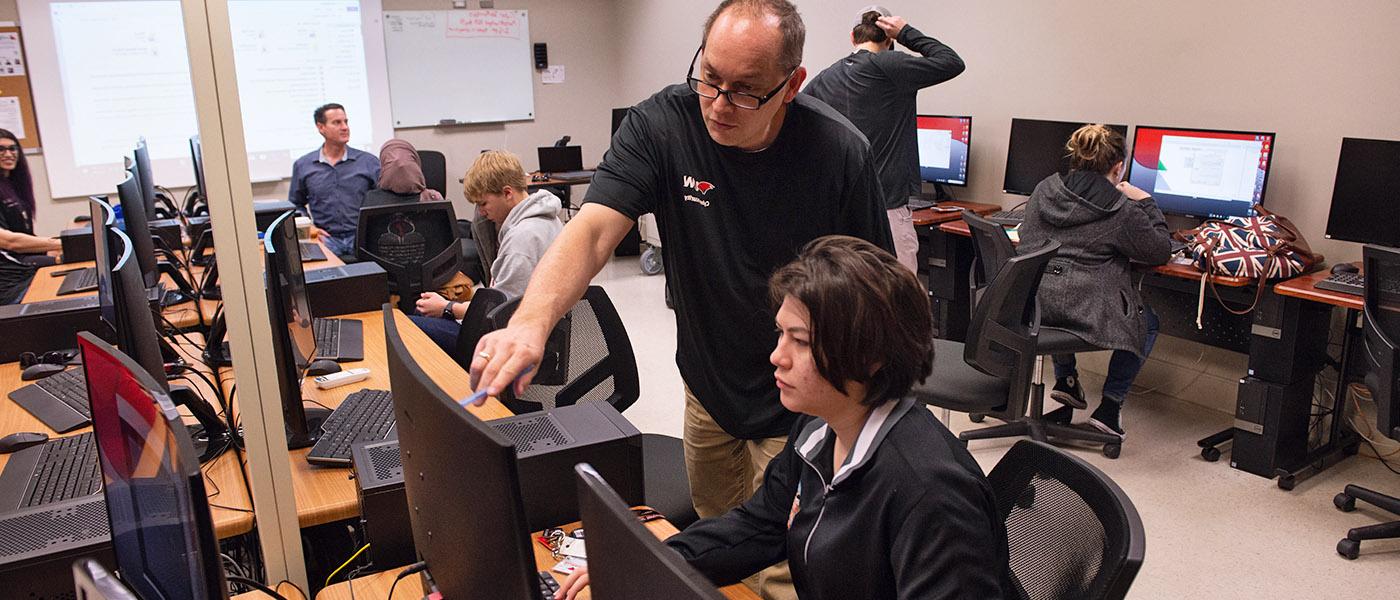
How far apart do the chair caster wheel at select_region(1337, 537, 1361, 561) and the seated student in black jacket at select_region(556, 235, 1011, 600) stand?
2.16m

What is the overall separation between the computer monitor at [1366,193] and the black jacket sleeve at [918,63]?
144 cm

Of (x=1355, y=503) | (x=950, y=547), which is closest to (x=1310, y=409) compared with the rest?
(x=1355, y=503)

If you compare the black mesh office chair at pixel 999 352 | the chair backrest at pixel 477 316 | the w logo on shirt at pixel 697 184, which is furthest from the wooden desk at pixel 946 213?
the w logo on shirt at pixel 697 184

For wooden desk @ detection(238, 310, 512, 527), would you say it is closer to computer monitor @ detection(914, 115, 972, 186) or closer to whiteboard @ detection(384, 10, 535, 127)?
computer monitor @ detection(914, 115, 972, 186)

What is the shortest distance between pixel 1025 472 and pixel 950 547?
252 millimetres

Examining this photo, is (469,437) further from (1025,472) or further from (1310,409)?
(1310,409)

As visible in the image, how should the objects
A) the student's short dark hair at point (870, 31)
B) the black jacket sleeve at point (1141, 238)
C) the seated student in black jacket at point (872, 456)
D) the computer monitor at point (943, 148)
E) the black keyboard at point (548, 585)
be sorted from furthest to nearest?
the computer monitor at point (943, 148)
the student's short dark hair at point (870, 31)
the black jacket sleeve at point (1141, 238)
the black keyboard at point (548, 585)
the seated student in black jacket at point (872, 456)

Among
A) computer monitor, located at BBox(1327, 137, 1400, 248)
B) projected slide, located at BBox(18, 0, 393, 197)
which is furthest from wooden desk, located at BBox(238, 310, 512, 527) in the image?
projected slide, located at BBox(18, 0, 393, 197)

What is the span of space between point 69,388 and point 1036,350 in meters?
2.97

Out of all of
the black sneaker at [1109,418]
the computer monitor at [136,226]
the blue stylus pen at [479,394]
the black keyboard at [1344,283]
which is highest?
the blue stylus pen at [479,394]

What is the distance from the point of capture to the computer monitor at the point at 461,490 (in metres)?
0.96

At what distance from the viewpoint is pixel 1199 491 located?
341 cm

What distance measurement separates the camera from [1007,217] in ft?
15.0

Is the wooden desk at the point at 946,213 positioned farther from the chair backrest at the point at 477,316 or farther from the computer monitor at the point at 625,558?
the computer monitor at the point at 625,558
